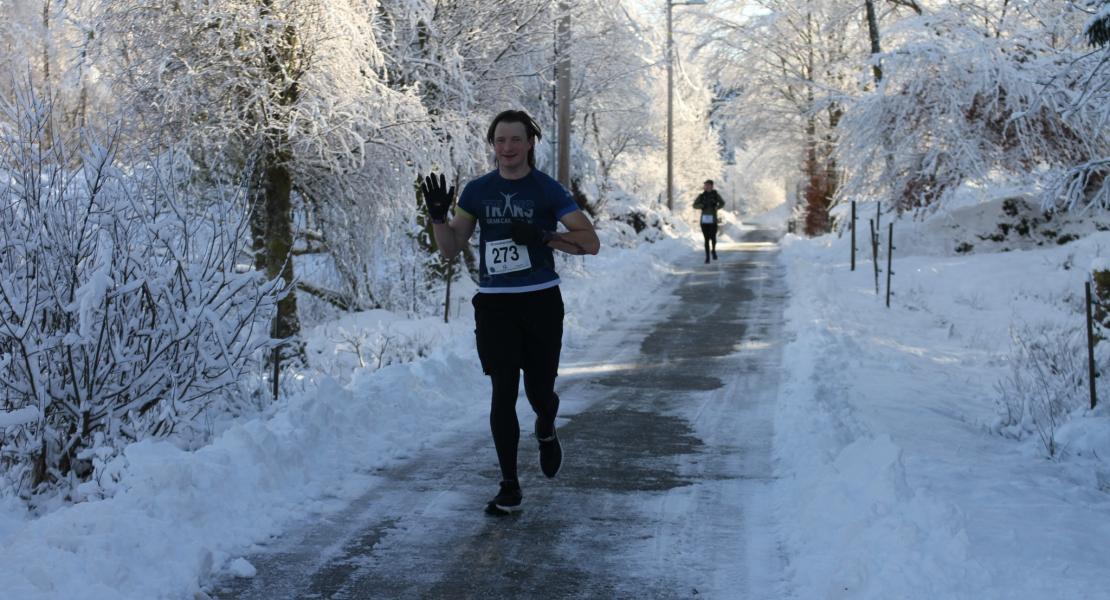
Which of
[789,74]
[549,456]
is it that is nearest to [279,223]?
[549,456]

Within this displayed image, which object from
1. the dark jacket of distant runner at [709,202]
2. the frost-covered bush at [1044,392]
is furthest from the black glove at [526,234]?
the dark jacket of distant runner at [709,202]

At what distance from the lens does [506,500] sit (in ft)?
16.7

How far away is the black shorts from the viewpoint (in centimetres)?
511

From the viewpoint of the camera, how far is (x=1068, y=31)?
2127 centimetres

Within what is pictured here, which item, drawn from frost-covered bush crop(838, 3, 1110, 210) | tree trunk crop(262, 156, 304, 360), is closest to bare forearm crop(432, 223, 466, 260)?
tree trunk crop(262, 156, 304, 360)

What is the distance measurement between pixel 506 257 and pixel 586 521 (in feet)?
4.40

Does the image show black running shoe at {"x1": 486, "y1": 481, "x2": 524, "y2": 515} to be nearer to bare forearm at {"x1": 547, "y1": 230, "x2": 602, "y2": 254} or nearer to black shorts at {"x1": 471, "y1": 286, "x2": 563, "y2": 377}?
black shorts at {"x1": 471, "y1": 286, "x2": 563, "y2": 377}

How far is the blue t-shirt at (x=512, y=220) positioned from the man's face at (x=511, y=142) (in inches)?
4.4

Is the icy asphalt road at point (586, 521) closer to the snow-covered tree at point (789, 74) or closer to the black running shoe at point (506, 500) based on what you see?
the black running shoe at point (506, 500)

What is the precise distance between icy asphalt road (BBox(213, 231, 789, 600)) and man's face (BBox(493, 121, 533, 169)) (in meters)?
1.76

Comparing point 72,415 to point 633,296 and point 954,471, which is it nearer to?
point 954,471

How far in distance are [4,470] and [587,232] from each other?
11.1ft

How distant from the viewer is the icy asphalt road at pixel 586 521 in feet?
13.4

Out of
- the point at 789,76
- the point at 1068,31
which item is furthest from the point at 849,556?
the point at 789,76
